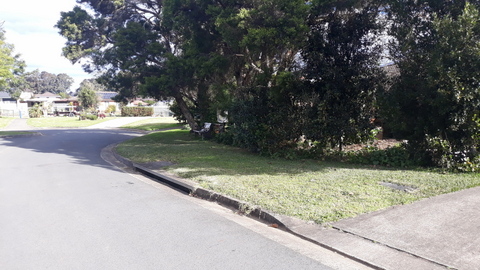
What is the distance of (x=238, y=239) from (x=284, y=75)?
697cm

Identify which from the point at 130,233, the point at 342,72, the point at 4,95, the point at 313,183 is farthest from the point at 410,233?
the point at 4,95

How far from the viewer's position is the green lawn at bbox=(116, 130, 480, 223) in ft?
20.9

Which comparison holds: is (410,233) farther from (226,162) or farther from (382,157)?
(226,162)

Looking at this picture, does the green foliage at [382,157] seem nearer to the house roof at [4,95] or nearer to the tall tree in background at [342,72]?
the tall tree in background at [342,72]

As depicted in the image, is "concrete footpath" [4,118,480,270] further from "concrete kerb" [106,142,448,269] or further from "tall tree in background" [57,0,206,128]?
"tall tree in background" [57,0,206,128]

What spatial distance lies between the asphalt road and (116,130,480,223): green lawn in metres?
0.82

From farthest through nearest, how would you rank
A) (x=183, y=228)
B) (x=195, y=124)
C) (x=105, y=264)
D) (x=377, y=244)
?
1. (x=195, y=124)
2. (x=183, y=228)
3. (x=377, y=244)
4. (x=105, y=264)

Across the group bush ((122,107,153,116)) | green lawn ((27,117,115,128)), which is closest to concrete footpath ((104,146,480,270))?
green lawn ((27,117,115,128))

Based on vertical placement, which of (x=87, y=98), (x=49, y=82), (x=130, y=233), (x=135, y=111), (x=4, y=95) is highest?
(x=49, y=82)

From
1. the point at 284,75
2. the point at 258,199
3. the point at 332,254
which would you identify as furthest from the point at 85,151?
the point at 332,254

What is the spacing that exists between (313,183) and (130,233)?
13.8 feet

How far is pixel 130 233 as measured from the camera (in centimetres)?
550

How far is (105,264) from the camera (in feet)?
14.6

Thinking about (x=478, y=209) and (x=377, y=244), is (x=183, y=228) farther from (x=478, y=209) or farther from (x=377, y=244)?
(x=478, y=209)
